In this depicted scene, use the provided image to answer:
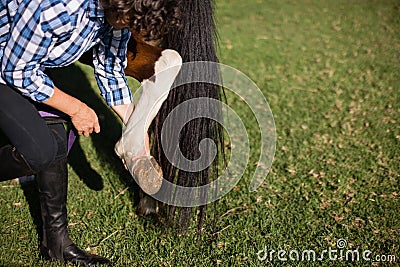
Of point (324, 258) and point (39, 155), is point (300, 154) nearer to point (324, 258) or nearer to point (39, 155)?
point (324, 258)

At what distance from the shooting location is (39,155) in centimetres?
240

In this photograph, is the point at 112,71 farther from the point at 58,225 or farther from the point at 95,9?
the point at 58,225

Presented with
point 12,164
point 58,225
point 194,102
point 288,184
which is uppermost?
point 194,102

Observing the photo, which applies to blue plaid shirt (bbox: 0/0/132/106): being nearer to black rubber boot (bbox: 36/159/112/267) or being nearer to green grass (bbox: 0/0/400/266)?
black rubber boot (bbox: 36/159/112/267)

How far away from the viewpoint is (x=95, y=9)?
2225mm

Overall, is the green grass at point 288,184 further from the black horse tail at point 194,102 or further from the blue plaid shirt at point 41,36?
the blue plaid shirt at point 41,36

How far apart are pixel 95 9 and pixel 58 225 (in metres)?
1.06

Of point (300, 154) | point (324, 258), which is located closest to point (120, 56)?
point (324, 258)

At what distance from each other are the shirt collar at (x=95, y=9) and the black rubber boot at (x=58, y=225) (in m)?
0.75

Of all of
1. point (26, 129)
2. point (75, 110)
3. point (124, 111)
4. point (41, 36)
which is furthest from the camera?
point (124, 111)

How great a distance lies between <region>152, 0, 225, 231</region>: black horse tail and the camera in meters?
2.69

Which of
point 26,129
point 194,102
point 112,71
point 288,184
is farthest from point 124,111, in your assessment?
point 288,184

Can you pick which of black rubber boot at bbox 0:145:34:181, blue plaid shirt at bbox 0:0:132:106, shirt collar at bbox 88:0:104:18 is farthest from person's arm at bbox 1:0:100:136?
black rubber boot at bbox 0:145:34:181

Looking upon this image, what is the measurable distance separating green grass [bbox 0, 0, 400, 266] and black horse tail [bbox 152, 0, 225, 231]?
13.6 inches
